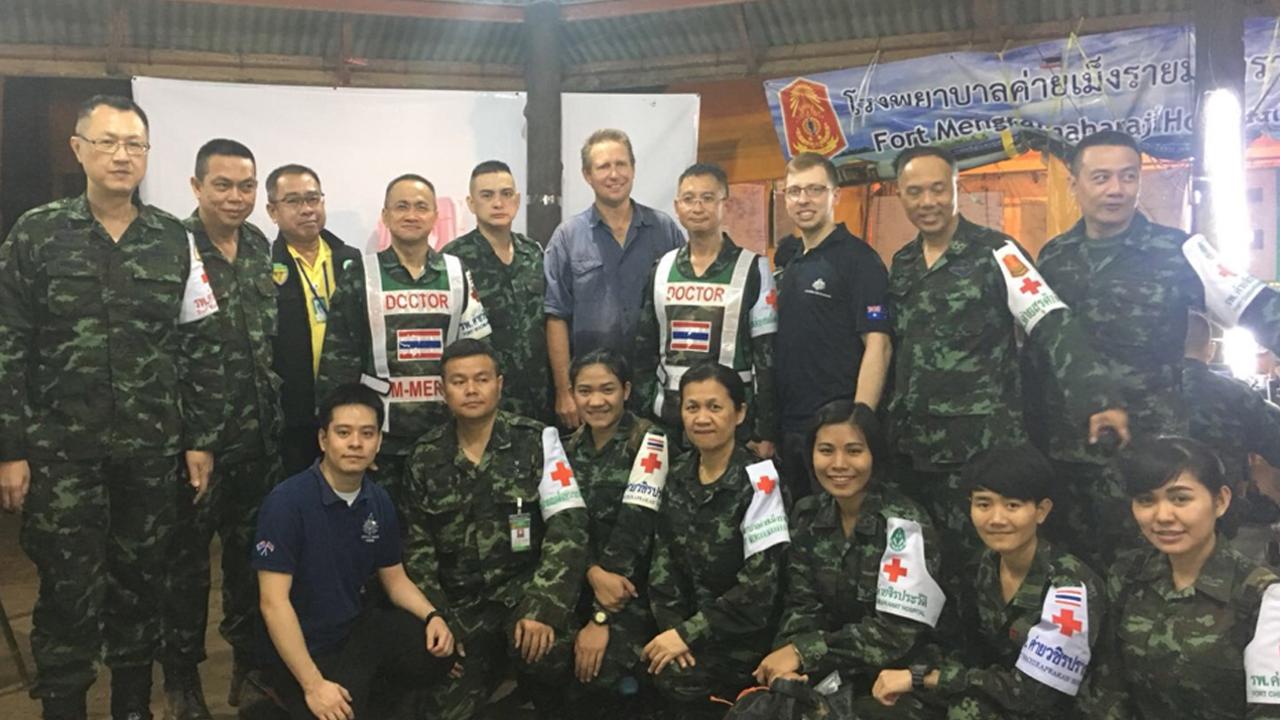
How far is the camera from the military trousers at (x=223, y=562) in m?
3.52

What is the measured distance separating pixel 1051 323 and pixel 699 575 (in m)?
1.42

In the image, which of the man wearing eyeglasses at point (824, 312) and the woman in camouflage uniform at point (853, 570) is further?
the man wearing eyeglasses at point (824, 312)

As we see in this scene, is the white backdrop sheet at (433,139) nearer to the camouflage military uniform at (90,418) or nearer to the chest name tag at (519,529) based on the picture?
the camouflage military uniform at (90,418)

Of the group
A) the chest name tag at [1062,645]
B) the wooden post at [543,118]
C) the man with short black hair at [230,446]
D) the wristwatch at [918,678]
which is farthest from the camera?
the wooden post at [543,118]

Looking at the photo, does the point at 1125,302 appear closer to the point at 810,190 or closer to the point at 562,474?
the point at 810,190

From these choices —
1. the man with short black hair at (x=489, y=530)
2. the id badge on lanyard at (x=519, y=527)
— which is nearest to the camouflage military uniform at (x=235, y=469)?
the man with short black hair at (x=489, y=530)

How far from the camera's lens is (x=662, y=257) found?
13.0 feet

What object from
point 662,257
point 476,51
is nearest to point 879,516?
point 662,257

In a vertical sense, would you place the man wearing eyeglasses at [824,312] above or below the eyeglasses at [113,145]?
below

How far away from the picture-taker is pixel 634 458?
3.67 metres

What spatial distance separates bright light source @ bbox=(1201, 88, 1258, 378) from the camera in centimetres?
430

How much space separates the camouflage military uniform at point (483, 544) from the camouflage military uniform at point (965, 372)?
1210 millimetres

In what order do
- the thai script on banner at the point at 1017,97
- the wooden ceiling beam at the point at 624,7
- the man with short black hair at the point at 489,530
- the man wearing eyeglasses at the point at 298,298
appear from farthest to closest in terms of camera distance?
the wooden ceiling beam at the point at 624,7
the thai script on banner at the point at 1017,97
the man wearing eyeglasses at the point at 298,298
the man with short black hair at the point at 489,530

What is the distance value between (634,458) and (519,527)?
0.48m
